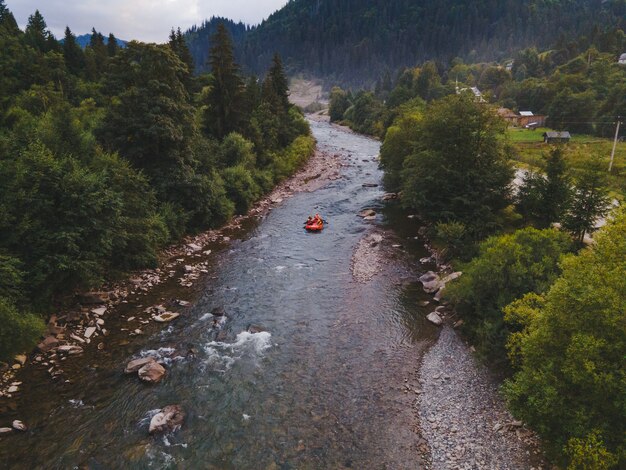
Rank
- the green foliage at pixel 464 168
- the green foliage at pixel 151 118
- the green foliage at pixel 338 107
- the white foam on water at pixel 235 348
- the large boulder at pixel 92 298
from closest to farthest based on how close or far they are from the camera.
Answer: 1. the white foam on water at pixel 235 348
2. the large boulder at pixel 92 298
3. the green foliage at pixel 151 118
4. the green foliage at pixel 464 168
5. the green foliage at pixel 338 107

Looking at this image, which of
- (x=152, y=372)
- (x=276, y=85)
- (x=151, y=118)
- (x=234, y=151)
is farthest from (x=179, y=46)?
(x=152, y=372)

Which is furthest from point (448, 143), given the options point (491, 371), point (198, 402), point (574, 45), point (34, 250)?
point (574, 45)

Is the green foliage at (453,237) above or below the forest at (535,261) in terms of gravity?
below

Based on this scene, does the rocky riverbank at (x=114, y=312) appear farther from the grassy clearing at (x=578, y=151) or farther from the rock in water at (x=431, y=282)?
the grassy clearing at (x=578, y=151)

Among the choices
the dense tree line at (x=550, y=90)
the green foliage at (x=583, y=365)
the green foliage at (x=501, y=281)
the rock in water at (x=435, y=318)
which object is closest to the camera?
the green foliage at (x=583, y=365)

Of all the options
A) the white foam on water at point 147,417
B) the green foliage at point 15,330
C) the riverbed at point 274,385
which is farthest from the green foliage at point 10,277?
the white foam on water at point 147,417

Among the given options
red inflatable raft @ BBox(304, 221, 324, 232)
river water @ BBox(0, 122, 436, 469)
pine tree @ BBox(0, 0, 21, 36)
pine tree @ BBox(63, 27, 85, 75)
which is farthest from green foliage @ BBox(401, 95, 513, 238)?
pine tree @ BBox(0, 0, 21, 36)
